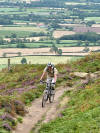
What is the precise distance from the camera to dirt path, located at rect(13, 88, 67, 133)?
17.1m

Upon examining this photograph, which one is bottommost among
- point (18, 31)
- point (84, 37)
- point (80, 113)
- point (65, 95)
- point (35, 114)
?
point (18, 31)

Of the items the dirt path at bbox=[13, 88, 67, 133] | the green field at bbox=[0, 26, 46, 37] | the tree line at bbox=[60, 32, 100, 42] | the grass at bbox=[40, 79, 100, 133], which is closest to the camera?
the grass at bbox=[40, 79, 100, 133]

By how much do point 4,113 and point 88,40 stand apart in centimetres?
8856

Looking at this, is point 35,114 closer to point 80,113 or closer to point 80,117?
point 80,113

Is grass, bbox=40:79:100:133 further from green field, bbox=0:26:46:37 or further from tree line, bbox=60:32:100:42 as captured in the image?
green field, bbox=0:26:46:37

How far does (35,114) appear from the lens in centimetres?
1962

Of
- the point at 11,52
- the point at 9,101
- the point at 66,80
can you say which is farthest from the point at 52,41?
the point at 9,101

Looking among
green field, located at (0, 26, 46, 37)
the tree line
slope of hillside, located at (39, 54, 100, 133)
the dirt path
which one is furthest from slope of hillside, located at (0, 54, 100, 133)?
green field, located at (0, 26, 46, 37)

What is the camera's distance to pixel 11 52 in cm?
8325

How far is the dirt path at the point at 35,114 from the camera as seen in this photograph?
1707 centimetres

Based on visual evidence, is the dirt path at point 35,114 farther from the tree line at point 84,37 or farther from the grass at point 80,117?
the tree line at point 84,37

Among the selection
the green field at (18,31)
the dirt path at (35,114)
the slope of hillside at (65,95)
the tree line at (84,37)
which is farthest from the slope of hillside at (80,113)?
the green field at (18,31)

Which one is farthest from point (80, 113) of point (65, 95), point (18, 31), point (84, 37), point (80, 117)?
point (18, 31)

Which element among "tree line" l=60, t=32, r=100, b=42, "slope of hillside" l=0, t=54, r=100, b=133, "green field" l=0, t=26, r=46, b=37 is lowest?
"green field" l=0, t=26, r=46, b=37
